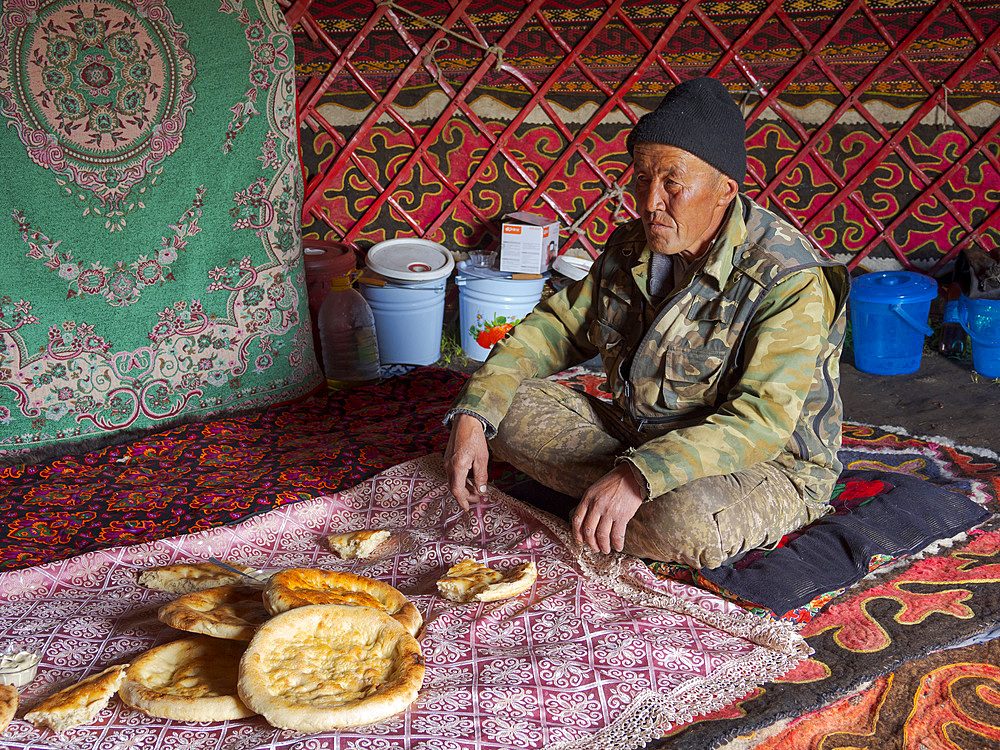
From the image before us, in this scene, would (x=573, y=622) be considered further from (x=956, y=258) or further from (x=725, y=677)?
(x=956, y=258)

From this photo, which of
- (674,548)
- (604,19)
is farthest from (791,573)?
Result: (604,19)

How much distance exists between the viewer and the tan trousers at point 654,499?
1387mm

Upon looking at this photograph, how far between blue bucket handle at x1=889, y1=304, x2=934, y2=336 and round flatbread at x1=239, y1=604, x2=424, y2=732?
2324 millimetres

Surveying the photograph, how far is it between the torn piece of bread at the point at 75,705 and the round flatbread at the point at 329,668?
19cm

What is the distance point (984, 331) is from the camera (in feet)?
9.47

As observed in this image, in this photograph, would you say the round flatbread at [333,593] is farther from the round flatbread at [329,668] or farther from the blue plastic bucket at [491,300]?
the blue plastic bucket at [491,300]

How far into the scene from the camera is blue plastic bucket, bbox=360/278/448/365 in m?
2.96

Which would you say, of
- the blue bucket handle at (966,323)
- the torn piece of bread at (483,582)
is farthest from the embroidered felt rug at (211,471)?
the blue bucket handle at (966,323)

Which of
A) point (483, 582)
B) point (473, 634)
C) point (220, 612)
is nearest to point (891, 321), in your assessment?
point (483, 582)

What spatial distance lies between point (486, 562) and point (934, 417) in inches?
68.0

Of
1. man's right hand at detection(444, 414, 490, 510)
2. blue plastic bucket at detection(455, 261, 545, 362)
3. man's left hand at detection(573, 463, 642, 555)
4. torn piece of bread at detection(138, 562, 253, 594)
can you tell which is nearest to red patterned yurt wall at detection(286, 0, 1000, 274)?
blue plastic bucket at detection(455, 261, 545, 362)

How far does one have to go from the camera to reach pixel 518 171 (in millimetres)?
3262

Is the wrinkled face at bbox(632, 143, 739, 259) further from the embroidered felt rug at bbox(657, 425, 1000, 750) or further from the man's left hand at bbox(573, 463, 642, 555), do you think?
the embroidered felt rug at bbox(657, 425, 1000, 750)

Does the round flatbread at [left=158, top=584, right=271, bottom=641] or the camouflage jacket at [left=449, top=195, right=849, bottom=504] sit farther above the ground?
the camouflage jacket at [left=449, top=195, right=849, bottom=504]
